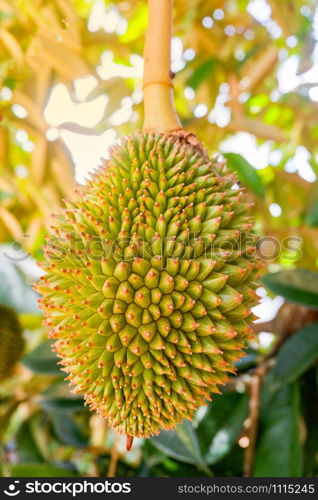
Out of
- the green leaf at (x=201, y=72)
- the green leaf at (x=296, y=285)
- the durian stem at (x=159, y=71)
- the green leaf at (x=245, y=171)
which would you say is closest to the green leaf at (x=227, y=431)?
the green leaf at (x=296, y=285)

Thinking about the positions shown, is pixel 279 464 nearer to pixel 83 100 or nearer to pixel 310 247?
pixel 310 247

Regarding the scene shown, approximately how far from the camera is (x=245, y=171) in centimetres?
144

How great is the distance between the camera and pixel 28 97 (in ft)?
4.76

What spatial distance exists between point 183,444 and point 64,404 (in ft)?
1.91

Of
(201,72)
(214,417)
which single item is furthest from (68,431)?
(201,72)

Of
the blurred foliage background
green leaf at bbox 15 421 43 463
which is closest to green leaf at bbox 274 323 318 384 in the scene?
the blurred foliage background

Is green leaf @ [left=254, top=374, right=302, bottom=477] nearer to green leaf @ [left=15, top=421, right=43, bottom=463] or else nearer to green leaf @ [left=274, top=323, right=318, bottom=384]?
green leaf @ [left=274, top=323, right=318, bottom=384]

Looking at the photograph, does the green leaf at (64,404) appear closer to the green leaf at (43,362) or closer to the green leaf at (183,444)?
the green leaf at (43,362)

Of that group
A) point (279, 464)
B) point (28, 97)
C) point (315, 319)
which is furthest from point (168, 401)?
point (28, 97)

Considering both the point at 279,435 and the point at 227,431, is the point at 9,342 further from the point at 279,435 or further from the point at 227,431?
the point at 279,435

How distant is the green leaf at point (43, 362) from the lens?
1.47m

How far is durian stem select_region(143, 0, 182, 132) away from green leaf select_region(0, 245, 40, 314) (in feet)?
1.55

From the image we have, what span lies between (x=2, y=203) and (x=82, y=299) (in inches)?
35.4

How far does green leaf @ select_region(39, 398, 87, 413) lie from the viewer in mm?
1582
